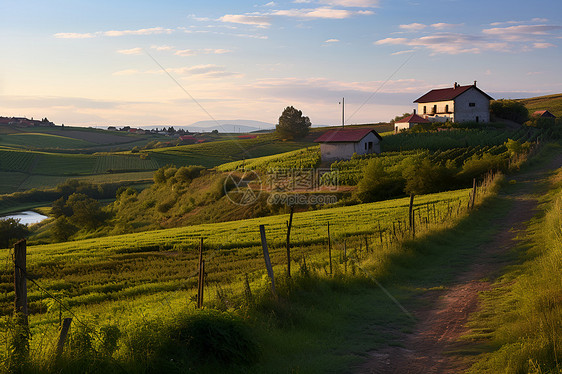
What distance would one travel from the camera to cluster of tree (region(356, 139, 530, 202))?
154 feet

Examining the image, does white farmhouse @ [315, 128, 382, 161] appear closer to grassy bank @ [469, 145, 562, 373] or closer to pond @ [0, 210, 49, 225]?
pond @ [0, 210, 49, 225]

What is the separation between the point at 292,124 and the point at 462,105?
152 feet

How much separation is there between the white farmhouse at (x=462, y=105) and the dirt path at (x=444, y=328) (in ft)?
233

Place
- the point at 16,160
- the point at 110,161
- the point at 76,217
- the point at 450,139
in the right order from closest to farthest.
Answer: the point at 76,217
the point at 450,139
the point at 16,160
the point at 110,161

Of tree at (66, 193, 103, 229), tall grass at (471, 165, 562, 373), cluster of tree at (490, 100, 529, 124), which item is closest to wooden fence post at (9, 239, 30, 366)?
tall grass at (471, 165, 562, 373)

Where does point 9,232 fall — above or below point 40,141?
below

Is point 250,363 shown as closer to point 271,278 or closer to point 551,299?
point 271,278

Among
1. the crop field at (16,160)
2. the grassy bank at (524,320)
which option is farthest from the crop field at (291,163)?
the crop field at (16,160)

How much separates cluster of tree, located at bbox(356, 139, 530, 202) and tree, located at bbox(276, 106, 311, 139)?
227 ft

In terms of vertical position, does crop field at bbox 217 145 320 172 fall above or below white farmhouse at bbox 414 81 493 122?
below

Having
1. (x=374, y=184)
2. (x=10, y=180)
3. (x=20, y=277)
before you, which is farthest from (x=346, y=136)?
(x=10, y=180)

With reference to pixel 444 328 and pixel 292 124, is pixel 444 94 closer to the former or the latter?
pixel 292 124

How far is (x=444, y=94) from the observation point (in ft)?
288

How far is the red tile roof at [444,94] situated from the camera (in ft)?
276
